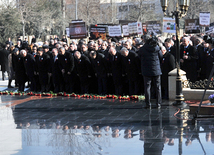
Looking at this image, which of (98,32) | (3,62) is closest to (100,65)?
(98,32)

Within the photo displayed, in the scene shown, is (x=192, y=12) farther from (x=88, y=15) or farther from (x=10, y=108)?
(x=10, y=108)

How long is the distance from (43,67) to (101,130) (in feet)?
25.8

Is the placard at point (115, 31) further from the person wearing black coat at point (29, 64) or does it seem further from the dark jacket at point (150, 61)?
the dark jacket at point (150, 61)

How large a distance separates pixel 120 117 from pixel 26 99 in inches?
208

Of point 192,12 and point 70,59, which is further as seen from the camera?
point 192,12

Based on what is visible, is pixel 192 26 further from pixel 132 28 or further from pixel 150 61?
pixel 150 61

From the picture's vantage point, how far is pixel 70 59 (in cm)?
1561

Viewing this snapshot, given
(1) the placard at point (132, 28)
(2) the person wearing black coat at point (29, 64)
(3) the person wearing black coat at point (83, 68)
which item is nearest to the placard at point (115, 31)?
(1) the placard at point (132, 28)

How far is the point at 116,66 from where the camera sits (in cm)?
1453

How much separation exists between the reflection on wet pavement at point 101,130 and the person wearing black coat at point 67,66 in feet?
8.53

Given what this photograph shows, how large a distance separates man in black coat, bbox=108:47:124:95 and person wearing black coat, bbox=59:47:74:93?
174cm

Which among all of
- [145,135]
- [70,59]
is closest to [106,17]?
[70,59]

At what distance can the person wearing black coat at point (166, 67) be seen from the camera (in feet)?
44.9

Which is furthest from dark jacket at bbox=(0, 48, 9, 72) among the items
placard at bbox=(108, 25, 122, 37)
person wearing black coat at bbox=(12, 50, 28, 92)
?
placard at bbox=(108, 25, 122, 37)
